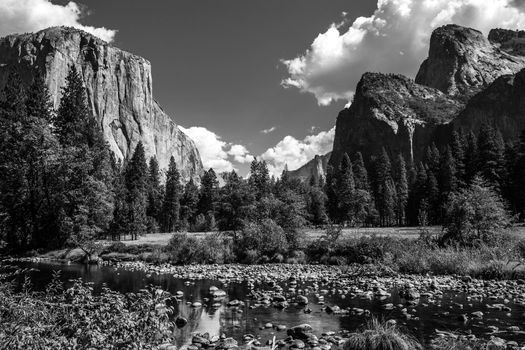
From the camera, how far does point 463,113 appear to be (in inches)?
7190

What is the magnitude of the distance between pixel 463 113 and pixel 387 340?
19647 centimetres

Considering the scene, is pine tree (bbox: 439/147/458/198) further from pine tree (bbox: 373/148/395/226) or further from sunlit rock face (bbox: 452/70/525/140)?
sunlit rock face (bbox: 452/70/525/140)

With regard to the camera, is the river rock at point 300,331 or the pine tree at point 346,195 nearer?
the river rock at point 300,331

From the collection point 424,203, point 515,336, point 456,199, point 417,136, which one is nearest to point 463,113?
point 417,136

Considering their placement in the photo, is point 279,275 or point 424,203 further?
point 424,203

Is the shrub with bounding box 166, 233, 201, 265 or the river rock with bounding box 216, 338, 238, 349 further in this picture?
the shrub with bounding box 166, 233, 201, 265

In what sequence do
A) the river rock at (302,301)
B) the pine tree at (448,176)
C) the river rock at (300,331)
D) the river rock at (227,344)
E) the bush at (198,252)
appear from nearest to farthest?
the river rock at (227,344)
the river rock at (300,331)
the river rock at (302,301)
the bush at (198,252)
the pine tree at (448,176)

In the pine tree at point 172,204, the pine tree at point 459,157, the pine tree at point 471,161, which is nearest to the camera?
the pine tree at point 471,161

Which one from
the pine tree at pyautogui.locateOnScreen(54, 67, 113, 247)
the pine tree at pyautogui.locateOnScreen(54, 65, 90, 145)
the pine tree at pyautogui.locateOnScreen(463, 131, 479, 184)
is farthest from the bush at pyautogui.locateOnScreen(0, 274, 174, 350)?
the pine tree at pyautogui.locateOnScreen(463, 131, 479, 184)

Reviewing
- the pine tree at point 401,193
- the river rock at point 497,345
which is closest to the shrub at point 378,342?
the river rock at point 497,345

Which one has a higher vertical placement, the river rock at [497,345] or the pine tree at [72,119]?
the pine tree at [72,119]

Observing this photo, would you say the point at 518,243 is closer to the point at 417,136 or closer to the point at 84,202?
the point at 84,202

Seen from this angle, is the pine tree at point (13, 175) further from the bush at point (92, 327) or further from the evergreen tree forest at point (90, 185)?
the bush at point (92, 327)

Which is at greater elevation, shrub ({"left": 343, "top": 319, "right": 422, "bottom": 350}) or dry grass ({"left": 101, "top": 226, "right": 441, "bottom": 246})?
dry grass ({"left": 101, "top": 226, "right": 441, "bottom": 246})
